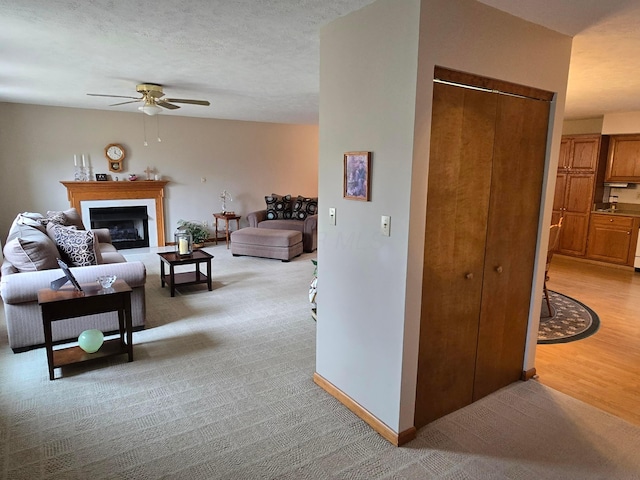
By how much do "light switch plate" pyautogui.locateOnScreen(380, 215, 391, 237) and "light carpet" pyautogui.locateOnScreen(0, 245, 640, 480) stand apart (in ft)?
3.83

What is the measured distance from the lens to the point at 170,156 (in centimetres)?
738

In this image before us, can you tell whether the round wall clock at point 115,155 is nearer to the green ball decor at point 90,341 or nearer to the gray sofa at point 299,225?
the gray sofa at point 299,225

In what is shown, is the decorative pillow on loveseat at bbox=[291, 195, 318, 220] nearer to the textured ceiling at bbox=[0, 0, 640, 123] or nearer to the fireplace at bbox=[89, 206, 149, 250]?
the fireplace at bbox=[89, 206, 149, 250]

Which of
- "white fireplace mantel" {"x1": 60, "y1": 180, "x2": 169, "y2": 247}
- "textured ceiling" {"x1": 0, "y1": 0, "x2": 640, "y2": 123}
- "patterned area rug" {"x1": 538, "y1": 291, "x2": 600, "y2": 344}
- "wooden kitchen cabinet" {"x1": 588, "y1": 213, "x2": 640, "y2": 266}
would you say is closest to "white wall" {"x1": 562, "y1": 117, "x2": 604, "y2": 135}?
"wooden kitchen cabinet" {"x1": 588, "y1": 213, "x2": 640, "y2": 266}

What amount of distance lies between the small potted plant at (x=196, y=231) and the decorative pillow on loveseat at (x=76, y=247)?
3.41 meters

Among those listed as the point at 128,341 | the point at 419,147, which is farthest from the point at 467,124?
the point at 128,341

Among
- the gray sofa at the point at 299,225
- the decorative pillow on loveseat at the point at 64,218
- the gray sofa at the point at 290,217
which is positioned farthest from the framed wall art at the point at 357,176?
the gray sofa at the point at 290,217

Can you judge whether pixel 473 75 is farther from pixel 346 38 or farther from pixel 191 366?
pixel 191 366

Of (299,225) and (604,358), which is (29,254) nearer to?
(299,225)

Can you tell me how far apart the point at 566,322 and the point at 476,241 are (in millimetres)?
2469

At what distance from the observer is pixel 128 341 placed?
3.14m

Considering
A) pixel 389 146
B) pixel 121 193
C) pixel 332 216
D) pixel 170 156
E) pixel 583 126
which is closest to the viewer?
pixel 389 146

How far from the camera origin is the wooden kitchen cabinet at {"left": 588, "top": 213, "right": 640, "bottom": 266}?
20.9ft

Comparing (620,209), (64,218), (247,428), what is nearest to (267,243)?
(64,218)
